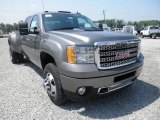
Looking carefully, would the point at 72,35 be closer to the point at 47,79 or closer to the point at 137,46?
the point at 47,79

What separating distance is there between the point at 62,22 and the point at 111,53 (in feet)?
6.24

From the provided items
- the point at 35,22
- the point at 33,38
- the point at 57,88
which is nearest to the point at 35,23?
the point at 35,22

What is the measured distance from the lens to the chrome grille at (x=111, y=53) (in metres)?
3.39

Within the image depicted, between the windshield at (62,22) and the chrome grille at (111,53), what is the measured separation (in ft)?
4.72

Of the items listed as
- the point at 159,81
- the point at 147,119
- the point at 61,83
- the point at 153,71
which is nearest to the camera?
the point at 147,119

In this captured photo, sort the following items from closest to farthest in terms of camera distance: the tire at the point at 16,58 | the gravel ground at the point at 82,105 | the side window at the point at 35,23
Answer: the gravel ground at the point at 82,105, the side window at the point at 35,23, the tire at the point at 16,58

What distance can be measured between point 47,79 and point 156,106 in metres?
2.19

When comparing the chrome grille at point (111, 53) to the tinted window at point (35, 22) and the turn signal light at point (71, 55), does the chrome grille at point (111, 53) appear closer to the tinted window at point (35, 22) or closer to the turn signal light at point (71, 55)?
the turn signal light at point (71, 55)

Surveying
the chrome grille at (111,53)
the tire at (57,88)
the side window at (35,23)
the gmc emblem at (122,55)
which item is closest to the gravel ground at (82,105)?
the tire at (57,88)

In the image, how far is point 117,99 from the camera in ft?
13.9

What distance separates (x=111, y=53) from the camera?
3543mm

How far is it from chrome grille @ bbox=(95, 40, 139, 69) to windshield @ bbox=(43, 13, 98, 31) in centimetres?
144

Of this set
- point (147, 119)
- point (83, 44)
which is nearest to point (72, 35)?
point (83, 44)

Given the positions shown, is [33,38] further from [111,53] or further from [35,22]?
[111,53]
